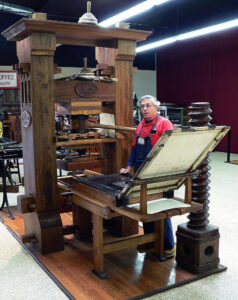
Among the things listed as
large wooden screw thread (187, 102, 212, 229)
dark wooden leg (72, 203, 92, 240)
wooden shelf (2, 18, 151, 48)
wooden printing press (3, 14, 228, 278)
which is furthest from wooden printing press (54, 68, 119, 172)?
large wooden screw thread (187, 102, 212, 229)

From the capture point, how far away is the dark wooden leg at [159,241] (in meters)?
3.23

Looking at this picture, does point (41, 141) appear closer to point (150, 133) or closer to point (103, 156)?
point (103, 156)

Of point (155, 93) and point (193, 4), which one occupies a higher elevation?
point (193, 4)

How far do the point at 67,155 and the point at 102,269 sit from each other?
136 cm

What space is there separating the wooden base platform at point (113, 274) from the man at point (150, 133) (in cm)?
14

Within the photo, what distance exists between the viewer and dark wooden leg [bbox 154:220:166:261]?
323 centimetres

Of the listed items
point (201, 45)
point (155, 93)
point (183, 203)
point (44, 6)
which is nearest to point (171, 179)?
point (183, 203)

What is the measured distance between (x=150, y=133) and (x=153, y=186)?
744 millimetres

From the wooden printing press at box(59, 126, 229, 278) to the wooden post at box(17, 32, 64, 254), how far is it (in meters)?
0.47

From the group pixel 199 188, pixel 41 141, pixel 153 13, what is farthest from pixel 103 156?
pixel 153 13

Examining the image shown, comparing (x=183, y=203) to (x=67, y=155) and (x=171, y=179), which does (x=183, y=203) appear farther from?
(x=67, y=155)

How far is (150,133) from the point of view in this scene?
327 cm

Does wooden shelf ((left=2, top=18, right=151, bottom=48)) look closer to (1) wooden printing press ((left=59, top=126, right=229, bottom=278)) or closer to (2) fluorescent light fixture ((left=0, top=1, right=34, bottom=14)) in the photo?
(1) wooden printing press ((left=59, top=126, right=229, bottom=278))

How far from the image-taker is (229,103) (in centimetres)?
1041
